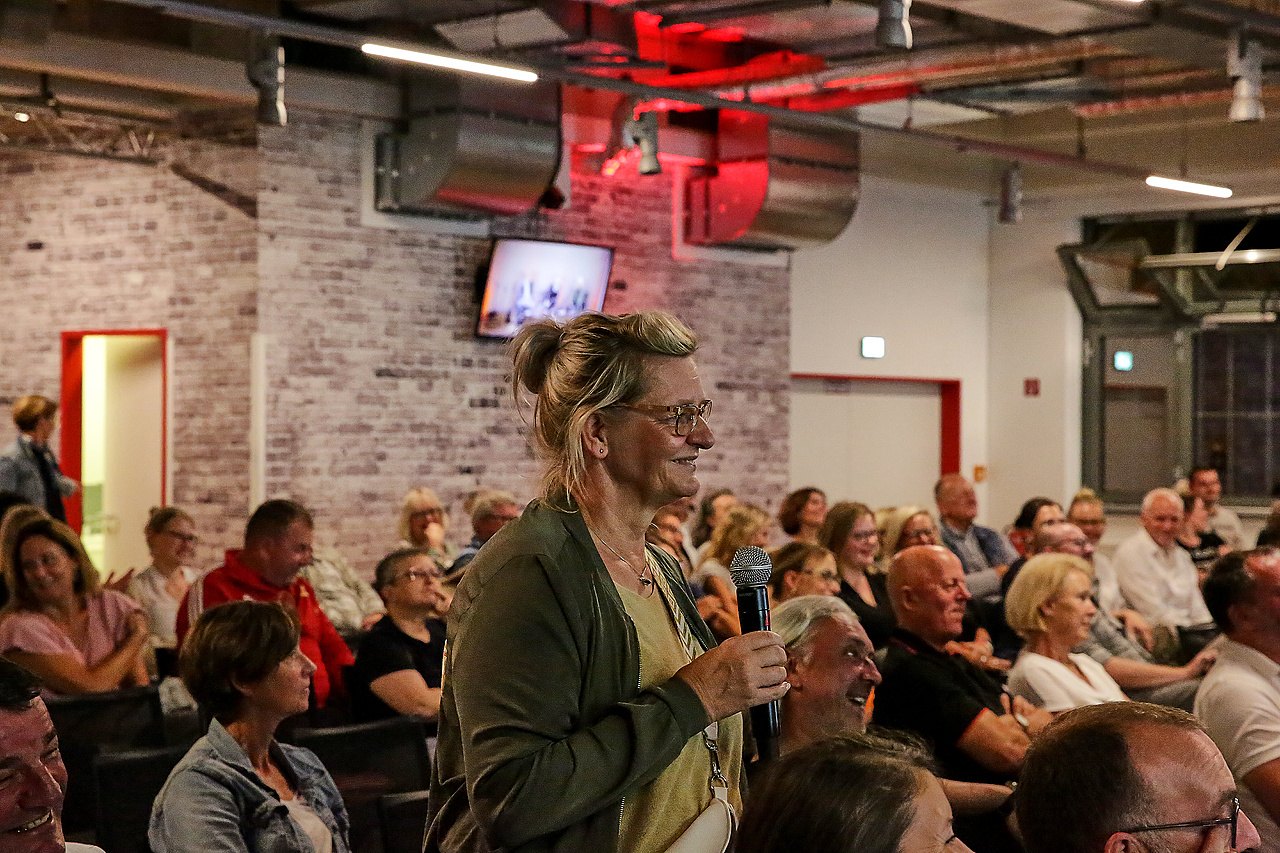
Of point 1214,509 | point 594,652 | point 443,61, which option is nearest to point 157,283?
point 443,61

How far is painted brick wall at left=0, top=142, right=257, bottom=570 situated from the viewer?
9.27 metres

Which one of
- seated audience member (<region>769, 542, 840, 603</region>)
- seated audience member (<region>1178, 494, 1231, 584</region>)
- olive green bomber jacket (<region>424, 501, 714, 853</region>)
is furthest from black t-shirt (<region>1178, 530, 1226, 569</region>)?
olive green bomber jacket (<region>424, 501, 714, 853</region>)

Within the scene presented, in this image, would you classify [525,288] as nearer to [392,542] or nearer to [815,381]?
[392,542]

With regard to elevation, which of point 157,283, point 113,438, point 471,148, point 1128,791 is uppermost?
point 471,148

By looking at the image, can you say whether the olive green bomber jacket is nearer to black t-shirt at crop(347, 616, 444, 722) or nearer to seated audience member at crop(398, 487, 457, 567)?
black t-shirt at crop(347, 616, 444, 722)

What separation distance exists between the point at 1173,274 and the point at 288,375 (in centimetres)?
807

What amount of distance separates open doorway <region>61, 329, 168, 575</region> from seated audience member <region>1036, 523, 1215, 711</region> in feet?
19.0

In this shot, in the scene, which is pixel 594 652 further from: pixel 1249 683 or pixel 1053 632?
pixel 1053 632

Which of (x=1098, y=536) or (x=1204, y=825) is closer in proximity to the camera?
(x=1204, y=825)

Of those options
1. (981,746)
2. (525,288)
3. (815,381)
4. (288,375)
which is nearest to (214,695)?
(981,746)

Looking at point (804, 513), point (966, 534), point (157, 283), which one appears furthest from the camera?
point (966, 534)

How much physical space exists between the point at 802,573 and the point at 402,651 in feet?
4.79

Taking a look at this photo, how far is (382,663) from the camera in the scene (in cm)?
502

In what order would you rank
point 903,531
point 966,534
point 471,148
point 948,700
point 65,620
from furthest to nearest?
point 966,534, point 471,148, point 903,531, point 65,620, point 948,700
